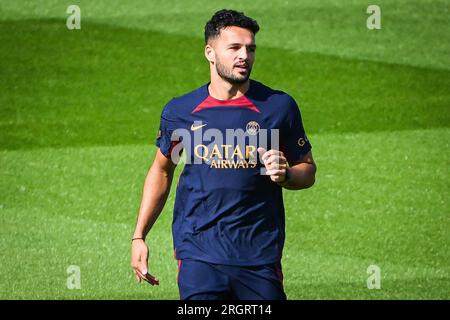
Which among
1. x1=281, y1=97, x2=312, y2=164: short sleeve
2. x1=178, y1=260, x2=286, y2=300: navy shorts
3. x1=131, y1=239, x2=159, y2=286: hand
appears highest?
x1=281, y1=97, x2=312, y2=164: short sleeve

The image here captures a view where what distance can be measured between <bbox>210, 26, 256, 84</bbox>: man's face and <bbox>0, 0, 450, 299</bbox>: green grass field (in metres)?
3.93

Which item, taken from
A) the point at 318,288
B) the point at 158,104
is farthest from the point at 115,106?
the point at 318,288

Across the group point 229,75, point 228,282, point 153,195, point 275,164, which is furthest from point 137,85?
point 275,164

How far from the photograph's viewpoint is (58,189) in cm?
1349

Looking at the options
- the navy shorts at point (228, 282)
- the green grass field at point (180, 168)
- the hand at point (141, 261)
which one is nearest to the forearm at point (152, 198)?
the hand at point (141, 261)

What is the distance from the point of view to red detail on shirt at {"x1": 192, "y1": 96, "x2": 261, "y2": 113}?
6953mm

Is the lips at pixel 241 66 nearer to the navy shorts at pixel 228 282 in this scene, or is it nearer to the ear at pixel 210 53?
the ear at pixel 210 53

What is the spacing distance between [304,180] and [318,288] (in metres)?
3.80

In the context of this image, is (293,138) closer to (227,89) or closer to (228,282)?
(227,89)

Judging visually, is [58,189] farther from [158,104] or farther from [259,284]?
[259,284]

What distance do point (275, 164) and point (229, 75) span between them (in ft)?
2.52

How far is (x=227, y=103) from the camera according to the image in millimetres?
7004

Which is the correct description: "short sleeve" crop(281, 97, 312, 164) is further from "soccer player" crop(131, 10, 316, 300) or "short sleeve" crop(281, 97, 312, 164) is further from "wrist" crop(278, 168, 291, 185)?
"wrist" crop(278, 168, 291, 185)

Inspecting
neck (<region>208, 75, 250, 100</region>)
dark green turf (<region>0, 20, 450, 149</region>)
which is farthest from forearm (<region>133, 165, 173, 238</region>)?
dark green turf (<region>0, 20, 450, 149</region>)
